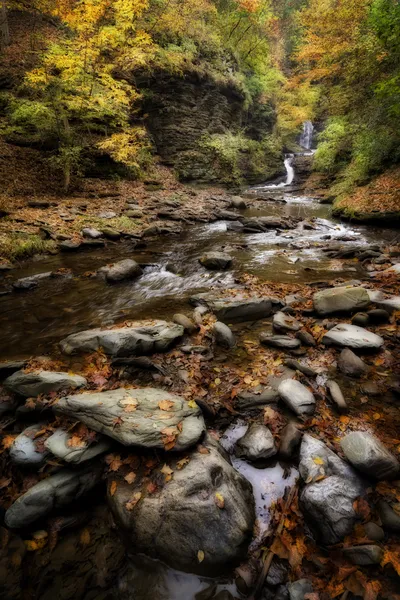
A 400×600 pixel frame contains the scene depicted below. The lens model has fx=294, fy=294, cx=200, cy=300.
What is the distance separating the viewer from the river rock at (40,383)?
3375 mm

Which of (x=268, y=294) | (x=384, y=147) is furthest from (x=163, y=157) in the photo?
(x=268, y=294)

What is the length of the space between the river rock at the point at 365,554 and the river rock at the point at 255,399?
1456 millimetres

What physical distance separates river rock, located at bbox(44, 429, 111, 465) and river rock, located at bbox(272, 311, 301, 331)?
2907 mm

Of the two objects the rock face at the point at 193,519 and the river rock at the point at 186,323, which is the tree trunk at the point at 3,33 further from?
the rock face at the point at 193,519

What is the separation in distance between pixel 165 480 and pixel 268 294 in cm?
418

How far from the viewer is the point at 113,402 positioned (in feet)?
9.53

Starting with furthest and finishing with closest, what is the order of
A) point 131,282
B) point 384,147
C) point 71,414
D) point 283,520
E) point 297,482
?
point 384,147 < point 131,282 < point 71,414 < point 297,482 < point 283,520

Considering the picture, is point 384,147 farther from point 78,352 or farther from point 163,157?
point 78,352

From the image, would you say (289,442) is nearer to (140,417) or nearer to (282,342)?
(140,417)

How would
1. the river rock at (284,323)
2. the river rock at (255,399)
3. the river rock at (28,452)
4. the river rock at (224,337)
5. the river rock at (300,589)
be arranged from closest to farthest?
the river rock at (300,589)
the river rock at (28,452)
the river rock at (255,399)
the river rock at (224,337)
the river rock at (284,323)

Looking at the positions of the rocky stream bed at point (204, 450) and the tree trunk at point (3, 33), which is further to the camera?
the tree trunk at point (3, 33)

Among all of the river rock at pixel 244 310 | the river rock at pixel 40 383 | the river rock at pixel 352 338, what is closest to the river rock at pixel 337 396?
the river rock at pixel 352 338

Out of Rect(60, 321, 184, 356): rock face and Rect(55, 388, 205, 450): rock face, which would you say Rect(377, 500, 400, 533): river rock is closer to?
Rect(55, 388, 205, 450): rock face

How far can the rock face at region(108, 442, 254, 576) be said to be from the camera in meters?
2.10
